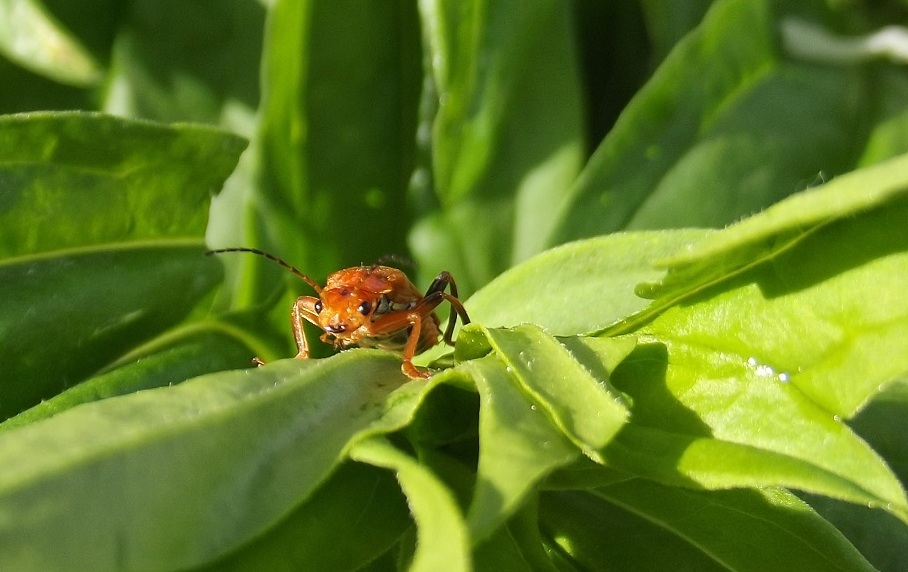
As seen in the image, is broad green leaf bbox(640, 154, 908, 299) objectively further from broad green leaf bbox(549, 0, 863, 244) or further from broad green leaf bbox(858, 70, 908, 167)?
broad green leaf bbox(858, 70, 908, 167)

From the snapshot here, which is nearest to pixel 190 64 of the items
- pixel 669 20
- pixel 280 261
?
pixel 280 261

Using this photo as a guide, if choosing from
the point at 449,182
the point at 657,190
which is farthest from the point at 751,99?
the point at 449,182

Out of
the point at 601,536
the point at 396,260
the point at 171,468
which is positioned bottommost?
the point at 601,536

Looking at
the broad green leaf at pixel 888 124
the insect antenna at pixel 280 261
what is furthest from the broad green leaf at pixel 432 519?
the broad green leaf at pixel 888 124

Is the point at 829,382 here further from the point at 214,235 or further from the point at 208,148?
the point at 214,235

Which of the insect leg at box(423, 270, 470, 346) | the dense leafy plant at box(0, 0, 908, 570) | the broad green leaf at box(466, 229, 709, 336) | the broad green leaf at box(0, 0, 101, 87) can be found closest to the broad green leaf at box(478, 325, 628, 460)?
the dense leafy plant at box(0, 0, 908, 570)

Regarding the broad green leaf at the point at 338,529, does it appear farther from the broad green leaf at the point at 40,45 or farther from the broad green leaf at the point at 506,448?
the broad green leaf at the point at 40,45

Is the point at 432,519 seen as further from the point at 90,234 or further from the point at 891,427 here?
the point at 891,427
